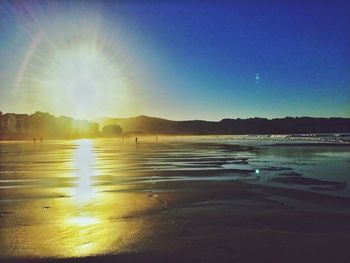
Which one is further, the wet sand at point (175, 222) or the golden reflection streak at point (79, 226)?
the golden reflection streak at point (79, 226)

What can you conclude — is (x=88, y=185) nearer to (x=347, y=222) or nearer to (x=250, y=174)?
(x=250, y=174)

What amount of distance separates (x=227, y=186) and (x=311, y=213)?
6.23 m

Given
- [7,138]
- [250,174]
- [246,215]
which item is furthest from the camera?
[7,138]

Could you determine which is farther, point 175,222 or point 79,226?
point 175,222

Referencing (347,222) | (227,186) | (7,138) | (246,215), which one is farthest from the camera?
(7,138)

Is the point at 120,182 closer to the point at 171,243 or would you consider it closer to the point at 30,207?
the point at 30,207

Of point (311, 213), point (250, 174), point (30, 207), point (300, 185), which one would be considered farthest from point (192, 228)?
point (250, 174)

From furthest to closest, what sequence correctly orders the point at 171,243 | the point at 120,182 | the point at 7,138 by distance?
the point at 7,138, the point at 120,182, the point at 171,243

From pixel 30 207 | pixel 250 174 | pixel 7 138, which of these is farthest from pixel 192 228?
pixel 7 138

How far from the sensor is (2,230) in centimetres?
993

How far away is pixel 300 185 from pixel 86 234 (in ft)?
37.1

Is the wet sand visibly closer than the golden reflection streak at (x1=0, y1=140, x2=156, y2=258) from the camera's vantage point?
Yes

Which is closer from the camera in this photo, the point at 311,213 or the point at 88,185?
the point at 311,213

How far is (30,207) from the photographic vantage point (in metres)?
13.2
